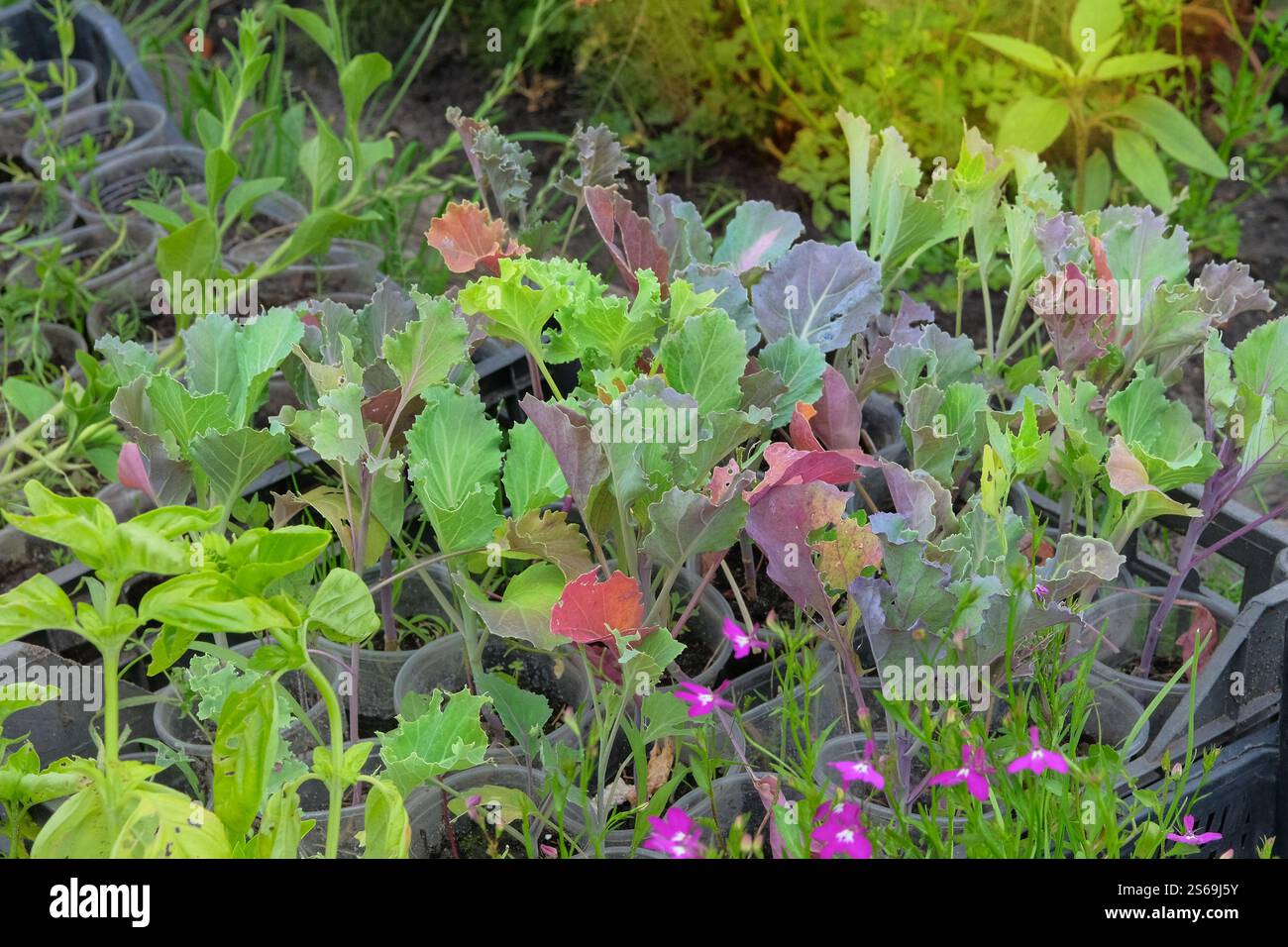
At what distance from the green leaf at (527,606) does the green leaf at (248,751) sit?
0.28m

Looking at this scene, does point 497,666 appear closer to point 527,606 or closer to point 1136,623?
point 527,606

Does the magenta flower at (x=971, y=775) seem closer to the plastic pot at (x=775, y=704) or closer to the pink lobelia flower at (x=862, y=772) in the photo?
the pink lobelia flower at (x=862, y=772)

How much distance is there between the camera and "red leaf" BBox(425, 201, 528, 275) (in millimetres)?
1484

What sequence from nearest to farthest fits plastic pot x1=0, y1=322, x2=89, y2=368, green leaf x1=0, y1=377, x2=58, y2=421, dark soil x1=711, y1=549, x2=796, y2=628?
1. dark soil x1=711, y1=549, x2=796, y2=628
2. green leaf x1=0, y1=377, x2=58, y2=421
3. plastic pot x1=0, y1=322, x2=89, y2=368

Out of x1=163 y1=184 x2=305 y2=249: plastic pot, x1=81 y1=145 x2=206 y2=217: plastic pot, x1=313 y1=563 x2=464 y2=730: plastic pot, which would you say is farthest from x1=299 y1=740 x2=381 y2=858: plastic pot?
x1=81 y1=145 x2=206 y2=217: plastic pot

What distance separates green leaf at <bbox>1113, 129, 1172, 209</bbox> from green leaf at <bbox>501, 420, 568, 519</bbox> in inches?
67.1

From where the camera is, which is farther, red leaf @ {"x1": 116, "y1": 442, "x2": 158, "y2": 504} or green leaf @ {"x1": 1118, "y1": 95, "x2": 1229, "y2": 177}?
green leaf @ {"x1": 1118, "y1": 95, "x2": 1229, "y2": 177}

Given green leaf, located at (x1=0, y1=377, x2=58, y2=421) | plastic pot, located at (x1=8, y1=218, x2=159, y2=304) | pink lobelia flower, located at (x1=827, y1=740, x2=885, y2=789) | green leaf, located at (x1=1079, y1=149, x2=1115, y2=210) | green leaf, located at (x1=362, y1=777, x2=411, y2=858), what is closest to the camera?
green leaf, located at (x1=362, y1=777, x2=411, y2=858)

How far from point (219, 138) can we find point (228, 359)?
2.34 feet

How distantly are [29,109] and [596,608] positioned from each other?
6.70 feet

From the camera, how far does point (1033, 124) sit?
2.62 metres

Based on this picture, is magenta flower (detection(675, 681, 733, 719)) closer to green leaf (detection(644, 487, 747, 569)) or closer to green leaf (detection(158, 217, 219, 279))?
green leaf (detection(644, 487, 747, 569))

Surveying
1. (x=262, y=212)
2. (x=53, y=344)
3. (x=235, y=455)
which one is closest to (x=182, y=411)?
(x=235, y=455)

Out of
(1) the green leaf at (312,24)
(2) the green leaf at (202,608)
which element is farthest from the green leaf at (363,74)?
→ (2) the green leaf at (202,608)
